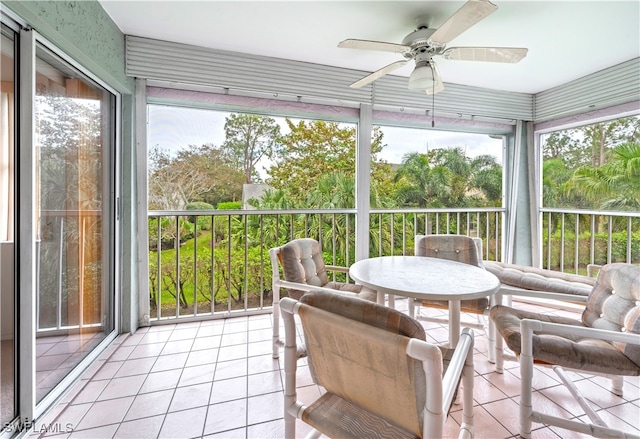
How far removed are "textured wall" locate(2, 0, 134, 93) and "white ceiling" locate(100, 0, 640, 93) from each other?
0.47ft

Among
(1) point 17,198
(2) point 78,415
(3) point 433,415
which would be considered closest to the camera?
(3) point 433,415

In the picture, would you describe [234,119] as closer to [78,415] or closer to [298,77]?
[298,77]

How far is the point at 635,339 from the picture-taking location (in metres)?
1.22

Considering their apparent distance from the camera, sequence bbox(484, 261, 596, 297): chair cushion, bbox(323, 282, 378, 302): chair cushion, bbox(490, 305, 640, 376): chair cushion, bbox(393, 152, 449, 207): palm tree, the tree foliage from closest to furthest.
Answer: bbox(490, 305, 640, 376): chair cushion, bbox(323, 282, 378, 302): chair cushion, bbox(484, 261, 596, 297): chair cushion, the tree foliage, bbox(393, 152, 449, 207): palm tree

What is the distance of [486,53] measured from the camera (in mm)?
1889

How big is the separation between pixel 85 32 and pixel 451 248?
289cm

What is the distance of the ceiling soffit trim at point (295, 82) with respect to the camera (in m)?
2.45

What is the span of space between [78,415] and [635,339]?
8.67 feet

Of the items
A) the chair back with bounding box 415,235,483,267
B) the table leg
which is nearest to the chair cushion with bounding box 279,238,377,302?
the table leg

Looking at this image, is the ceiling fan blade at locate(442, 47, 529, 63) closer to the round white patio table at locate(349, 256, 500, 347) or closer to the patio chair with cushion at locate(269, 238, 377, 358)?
the round white patio table at locate(349, 256, 500, 347)

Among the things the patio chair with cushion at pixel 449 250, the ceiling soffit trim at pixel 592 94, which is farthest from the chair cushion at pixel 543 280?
the ceiling soffit trim at pixel 592 94

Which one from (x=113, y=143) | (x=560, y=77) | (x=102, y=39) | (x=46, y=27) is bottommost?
(x=113, y=143)

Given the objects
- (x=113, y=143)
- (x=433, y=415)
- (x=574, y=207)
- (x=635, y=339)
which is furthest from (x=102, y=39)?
(x=574, y=207)

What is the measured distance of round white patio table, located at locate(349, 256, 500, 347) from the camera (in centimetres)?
148
